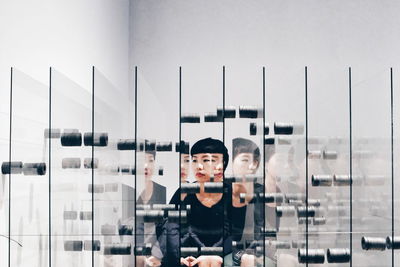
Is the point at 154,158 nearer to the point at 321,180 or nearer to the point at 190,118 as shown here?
the point at 190,118

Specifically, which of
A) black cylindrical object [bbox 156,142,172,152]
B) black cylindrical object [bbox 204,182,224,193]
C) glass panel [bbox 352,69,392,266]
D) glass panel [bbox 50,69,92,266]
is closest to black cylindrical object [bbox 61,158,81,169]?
glass panel [bbox 50,69,92,266]

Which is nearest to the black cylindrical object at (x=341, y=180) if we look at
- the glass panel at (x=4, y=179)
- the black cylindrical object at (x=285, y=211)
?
the black cylindrical object at (x=285, y=211)

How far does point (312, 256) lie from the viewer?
135 centimetres

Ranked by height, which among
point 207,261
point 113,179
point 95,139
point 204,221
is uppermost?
point 95,139

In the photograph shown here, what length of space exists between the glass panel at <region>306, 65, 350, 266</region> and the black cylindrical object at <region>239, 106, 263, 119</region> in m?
0.14

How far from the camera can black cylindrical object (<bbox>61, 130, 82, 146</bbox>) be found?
53.1 inches

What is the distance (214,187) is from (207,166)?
0.19 ft

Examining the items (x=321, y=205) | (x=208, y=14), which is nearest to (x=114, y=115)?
(x=321, y=205)

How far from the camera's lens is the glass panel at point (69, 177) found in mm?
1299

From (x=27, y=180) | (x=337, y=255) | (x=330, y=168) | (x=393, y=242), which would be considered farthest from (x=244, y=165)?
(x=27, y=180)

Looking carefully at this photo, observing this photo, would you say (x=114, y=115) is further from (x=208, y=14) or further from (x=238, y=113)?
(x=208, y=14)

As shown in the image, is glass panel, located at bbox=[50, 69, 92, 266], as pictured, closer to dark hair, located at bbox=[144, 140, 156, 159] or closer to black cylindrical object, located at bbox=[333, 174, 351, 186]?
dark hair, located at bbox=[144, 140, 156, 159]

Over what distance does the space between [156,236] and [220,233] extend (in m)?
0.17

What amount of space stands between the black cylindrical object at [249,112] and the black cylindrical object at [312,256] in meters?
0.37
